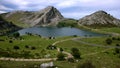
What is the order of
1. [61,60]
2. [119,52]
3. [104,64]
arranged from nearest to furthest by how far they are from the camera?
[104,64]
[61,60]
[119,52]

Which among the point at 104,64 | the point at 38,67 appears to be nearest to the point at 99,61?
the point at 104,64

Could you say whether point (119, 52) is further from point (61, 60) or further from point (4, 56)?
point (4, 56)

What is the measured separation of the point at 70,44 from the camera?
138250 millimetres

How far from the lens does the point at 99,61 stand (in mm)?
86312

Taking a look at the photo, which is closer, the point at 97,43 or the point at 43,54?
the point at 43,54

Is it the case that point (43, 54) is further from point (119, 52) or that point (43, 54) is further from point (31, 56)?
point (119, 52)

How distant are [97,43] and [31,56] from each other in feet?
194

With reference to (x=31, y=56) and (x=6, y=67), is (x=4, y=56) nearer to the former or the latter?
(x=31, y=56)

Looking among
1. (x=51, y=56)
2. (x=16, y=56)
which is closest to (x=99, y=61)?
(x=51, y=56)

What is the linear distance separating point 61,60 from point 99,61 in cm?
1454

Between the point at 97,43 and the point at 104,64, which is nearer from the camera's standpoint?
the point at 104,64

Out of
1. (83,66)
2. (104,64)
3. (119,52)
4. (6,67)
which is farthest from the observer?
(119,52)

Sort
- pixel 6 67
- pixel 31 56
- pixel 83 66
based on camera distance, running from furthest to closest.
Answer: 1. pixel 31 56
2. pixel 6 67
3. pixel 83 66

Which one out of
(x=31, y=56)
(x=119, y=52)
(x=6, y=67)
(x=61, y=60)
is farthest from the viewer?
(x=119, y=52)
